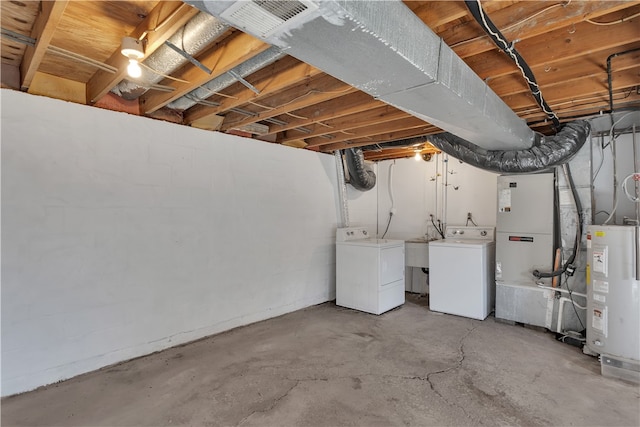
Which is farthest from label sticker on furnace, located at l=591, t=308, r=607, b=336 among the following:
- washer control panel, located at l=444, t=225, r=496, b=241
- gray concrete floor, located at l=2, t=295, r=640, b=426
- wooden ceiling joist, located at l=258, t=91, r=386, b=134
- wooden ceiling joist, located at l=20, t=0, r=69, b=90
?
wooden ceiling joist, located at l=20, t=0, r=69, b=90

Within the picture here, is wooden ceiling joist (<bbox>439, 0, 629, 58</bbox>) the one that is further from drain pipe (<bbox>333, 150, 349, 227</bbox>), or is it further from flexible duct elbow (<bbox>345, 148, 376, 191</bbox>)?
drain pipe (<bbox>333, 150, 349, 227</bbox>)

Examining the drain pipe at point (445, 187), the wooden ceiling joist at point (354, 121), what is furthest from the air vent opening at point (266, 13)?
the drain pipe at point (445, 187)

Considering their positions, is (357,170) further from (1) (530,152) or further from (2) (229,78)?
(2) (229,78)

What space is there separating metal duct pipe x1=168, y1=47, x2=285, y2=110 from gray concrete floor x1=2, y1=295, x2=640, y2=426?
220 centimetres

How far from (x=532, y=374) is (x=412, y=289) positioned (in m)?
2.62

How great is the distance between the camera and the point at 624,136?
3.20 m

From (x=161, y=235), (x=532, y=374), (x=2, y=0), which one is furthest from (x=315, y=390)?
(x=2, y=0)

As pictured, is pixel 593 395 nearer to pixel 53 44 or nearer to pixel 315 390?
pixel 315 390

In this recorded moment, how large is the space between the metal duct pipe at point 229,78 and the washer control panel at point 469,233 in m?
3.51

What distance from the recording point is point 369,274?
3936 millimetres

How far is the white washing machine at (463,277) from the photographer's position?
3.67 metres

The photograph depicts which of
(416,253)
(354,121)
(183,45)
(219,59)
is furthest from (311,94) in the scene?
(416,253)

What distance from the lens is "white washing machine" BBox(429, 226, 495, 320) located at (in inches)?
144

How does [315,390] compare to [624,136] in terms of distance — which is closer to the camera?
[315,390]
